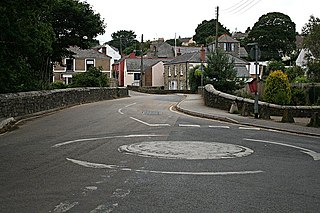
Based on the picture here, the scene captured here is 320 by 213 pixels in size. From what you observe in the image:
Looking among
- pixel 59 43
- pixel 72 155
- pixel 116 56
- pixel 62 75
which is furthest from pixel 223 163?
pixel 116 56

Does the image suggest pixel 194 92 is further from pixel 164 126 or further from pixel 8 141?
pixel 8 141

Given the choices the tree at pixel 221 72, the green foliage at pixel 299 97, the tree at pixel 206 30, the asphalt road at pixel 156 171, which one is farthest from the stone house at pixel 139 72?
the asphalt road at pixel 156 171

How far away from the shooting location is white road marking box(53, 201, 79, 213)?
22.4 feet

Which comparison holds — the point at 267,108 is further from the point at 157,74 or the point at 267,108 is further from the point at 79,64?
the point at 157,74

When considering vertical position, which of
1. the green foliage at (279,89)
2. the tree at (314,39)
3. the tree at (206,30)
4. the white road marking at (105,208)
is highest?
the tree at (206,30)

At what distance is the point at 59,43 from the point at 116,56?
83416 millimetres

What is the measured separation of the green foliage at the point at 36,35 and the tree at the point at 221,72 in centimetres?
877

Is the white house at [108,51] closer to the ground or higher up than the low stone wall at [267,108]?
higher up

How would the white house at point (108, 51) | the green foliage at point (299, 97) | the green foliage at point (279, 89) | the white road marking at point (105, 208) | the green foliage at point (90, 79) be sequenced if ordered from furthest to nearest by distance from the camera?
the white house at point (108, 51)
the green foliage at point (90, 79)
the green foliage at point (299, 97)
the green foliage at point (279, 89)
the white road marking at point (105, 208)

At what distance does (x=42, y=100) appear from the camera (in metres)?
26.5

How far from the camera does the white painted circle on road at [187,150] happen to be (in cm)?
1205

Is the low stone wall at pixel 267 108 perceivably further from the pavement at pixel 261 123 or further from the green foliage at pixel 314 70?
the green foliage at pixel 314 70

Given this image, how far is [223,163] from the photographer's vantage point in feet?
36.3

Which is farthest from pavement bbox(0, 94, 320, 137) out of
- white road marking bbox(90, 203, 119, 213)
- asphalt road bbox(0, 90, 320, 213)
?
white road marking bbox(90, 203, 119, 213)
